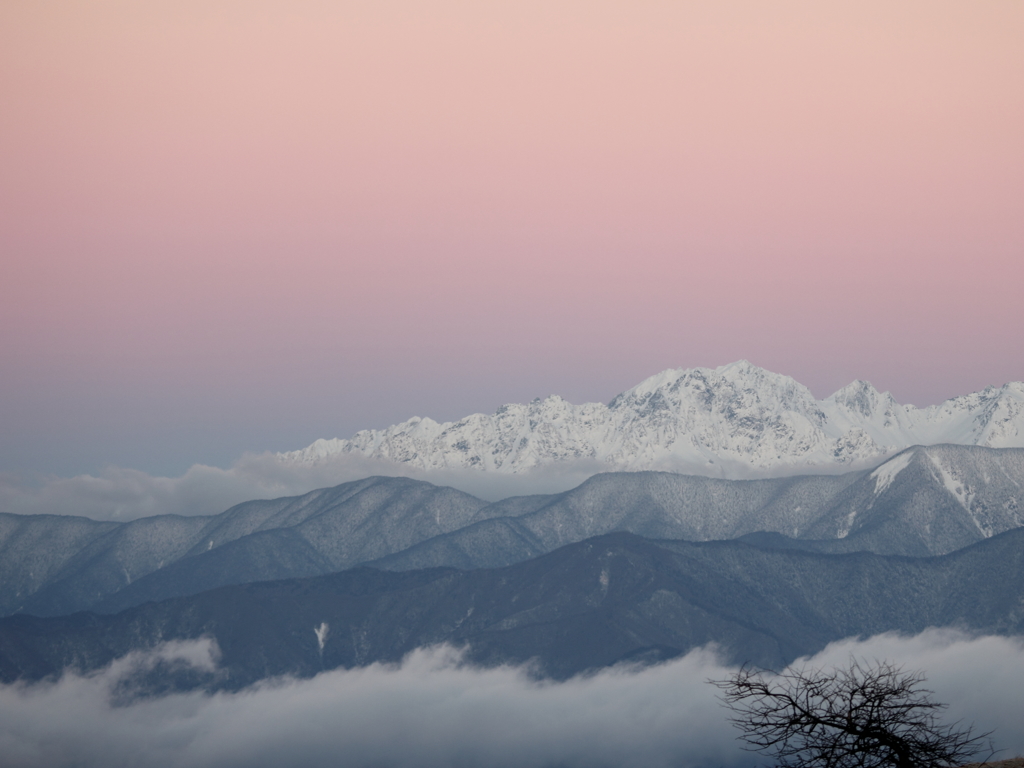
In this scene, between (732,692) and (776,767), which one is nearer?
(732,692)

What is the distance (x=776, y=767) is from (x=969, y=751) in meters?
6.17

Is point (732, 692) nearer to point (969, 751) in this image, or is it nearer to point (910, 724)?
point (910, 724)

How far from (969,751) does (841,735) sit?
18.8ft

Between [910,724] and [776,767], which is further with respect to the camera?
[776,767]

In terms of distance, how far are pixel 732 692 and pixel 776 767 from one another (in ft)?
19.5

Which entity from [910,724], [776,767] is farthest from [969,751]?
[776,767]

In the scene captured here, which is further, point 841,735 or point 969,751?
point 969,751

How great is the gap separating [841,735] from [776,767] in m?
5.86

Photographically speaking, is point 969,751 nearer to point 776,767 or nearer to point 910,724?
point 910,724

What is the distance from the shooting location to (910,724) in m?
40.1

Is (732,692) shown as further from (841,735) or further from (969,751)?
(969,751)

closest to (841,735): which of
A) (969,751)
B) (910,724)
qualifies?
(910,724)

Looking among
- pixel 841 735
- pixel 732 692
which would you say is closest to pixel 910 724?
pixel 841 735

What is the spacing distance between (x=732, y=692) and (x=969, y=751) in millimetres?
8358
